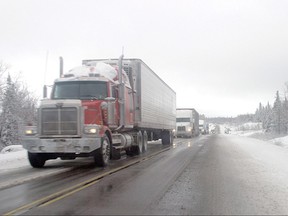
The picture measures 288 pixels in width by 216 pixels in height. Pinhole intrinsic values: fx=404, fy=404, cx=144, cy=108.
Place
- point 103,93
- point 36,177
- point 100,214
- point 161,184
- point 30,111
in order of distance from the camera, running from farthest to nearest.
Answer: point 30,111
point 103,93
point 36,177
point 161,184
point 100,214

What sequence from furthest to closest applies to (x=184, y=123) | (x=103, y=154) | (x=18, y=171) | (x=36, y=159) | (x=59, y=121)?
(x=184, y=123) → (x=36, y=159) → (x=103, y=154) → (x=59, y=121) → (x=18, y=171)

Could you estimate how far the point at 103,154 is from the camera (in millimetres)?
13812

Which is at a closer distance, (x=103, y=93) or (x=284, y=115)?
(x=103, y=93)

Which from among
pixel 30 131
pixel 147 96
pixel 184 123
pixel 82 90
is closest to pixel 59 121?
pixel 30 131

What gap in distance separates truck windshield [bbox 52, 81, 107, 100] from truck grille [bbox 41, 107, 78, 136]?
1.30 metres

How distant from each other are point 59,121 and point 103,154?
6.11 feet

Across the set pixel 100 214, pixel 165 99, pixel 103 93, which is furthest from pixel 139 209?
pixel 165 99

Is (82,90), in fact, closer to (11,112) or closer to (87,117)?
(87,117)

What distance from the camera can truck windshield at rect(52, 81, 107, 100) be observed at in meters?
14.6

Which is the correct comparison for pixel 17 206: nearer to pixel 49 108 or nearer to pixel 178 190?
pixel 178 190

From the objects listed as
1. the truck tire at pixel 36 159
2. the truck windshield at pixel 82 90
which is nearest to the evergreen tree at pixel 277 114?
the truck windshield at pixel 82 90

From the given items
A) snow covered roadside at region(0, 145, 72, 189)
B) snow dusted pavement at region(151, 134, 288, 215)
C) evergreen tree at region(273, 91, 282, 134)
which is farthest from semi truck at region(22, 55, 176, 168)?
evergreen tree at region(273, 91, 282, 134)

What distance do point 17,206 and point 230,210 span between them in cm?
372

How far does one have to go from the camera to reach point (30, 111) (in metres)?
50.9
